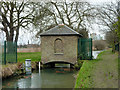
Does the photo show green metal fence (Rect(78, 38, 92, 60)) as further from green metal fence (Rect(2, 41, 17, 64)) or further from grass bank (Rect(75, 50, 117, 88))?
green metal fence (Rect(2, 41, 17, 64))

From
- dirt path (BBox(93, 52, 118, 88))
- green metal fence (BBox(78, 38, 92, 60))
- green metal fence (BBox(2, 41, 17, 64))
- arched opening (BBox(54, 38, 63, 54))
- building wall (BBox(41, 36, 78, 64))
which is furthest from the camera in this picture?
arched opening (BBox(54, 38, 63, 54))

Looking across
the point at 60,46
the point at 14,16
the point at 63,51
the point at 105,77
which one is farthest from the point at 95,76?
the point at 14,16

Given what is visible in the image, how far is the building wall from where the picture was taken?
677 inches

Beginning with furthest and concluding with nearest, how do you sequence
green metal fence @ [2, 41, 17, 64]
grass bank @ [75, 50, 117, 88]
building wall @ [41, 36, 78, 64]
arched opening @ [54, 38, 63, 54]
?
arched opening @ [54, 38, 63, 54]
building wall @ [41, 36, 78, 64]
green metal fence @ [2, 41, 17, 64]
grass bank @ [75, 50, 117, 88]

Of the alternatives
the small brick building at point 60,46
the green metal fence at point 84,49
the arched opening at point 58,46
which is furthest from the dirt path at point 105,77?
the arched opening at point 58,46

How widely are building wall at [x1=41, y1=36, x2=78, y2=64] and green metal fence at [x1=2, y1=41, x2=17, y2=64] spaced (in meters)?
3.40

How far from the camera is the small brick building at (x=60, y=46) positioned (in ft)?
56.4

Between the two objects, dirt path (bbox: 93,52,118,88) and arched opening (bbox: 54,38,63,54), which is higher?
arched opening (bbox: 54,38,63,54)

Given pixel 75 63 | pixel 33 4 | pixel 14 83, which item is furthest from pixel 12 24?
pixel 14 83

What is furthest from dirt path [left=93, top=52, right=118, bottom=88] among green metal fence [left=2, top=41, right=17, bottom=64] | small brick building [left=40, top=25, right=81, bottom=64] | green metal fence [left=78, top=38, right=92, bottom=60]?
green metal fence [left=2, top=41, right=17, bottom=64]

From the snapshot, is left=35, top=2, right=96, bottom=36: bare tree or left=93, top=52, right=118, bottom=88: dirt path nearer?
left=93, top=52, right=118, bottom=88: dirt path

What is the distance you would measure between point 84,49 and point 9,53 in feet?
24.7

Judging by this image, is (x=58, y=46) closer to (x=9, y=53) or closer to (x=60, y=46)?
(x=60, y=46)

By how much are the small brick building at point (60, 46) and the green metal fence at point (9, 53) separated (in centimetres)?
339
